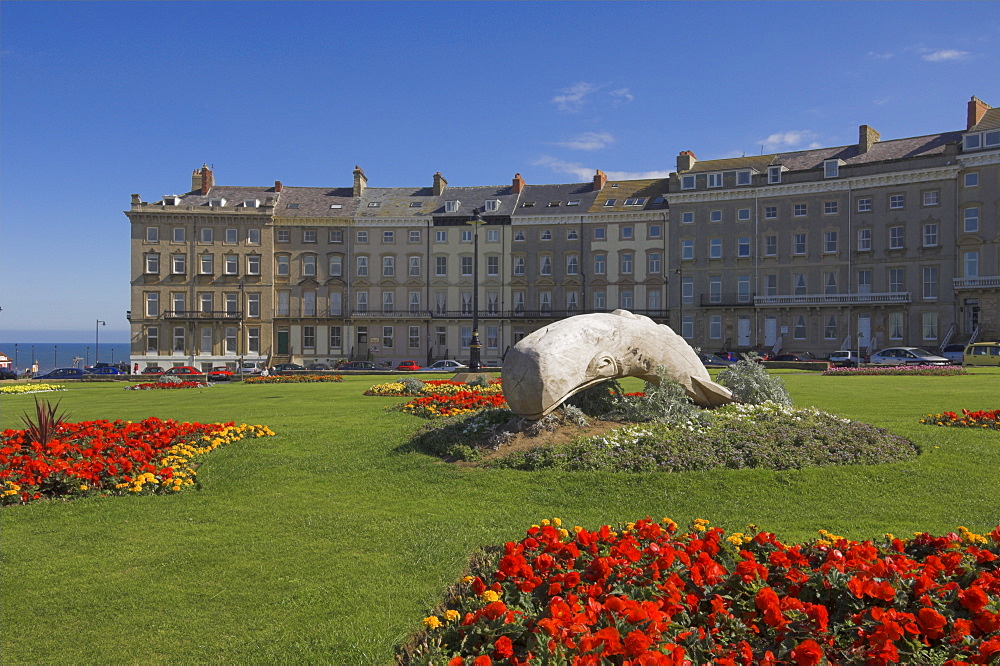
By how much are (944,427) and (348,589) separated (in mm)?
11569

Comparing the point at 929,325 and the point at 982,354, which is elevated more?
the point at 929,325

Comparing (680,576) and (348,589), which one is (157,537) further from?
(680,576)

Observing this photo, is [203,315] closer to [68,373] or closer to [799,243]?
[68,373]

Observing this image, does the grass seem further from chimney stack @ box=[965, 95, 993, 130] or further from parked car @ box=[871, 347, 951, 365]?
chimney stack @ box=[965, 95, 993, 130]

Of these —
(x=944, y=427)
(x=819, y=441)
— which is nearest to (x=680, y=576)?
(x=819, y=441)

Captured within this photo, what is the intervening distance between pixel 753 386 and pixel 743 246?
4740 cm

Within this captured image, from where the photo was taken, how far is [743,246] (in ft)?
193

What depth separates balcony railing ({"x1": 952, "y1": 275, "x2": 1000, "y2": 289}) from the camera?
49.0m

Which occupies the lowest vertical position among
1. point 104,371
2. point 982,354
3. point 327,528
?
point 327,528

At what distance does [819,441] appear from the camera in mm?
10805

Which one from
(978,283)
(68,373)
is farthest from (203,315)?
(978,283)

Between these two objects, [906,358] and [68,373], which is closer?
[906,358]

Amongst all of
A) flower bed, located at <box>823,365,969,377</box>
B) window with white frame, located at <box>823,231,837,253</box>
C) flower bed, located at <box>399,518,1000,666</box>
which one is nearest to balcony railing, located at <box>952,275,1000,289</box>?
window with white frame, located at <box>823,231,837,253</box>

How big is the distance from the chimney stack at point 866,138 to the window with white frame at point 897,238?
6.68m
